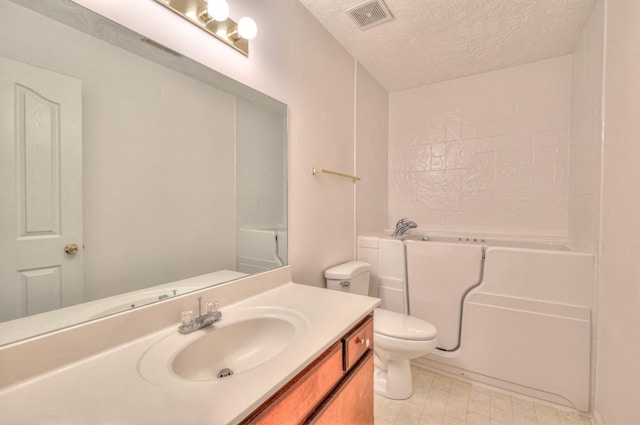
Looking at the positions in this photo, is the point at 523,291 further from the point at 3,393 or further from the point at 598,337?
the point at 3,393

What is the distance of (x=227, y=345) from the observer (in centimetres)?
89

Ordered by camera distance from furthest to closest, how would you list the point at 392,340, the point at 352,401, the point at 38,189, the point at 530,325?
the point at 530,325
the point at 392,340
the point at 352,401
the point at 38,189

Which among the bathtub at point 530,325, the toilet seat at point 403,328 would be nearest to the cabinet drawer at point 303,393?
the toilet seat at point 403,328

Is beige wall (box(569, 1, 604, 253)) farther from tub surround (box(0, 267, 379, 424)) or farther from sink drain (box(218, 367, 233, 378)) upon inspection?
sink drain (box(218, 367, 233, 378))

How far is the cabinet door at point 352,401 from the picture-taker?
754mm

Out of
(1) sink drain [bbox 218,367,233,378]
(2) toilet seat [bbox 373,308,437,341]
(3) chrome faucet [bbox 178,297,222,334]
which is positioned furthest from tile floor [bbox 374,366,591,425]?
(3) chrome faucet [bbox 178,297,222,334]

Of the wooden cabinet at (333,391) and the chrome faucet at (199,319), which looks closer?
the wooden cabinet at (333,391)

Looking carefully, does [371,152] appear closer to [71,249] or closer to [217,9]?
[217,9]

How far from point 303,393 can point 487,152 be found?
239 centimetres

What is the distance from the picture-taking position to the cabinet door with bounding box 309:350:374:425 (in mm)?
754

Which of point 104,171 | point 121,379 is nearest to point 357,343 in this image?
point 121,379

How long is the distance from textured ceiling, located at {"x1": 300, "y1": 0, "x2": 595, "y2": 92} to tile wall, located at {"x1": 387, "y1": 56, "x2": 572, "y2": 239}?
187mm

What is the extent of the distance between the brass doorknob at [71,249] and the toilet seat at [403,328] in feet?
4.49

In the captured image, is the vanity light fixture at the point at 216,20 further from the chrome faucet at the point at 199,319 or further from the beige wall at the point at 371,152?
the beige wall at the point at 371,152
